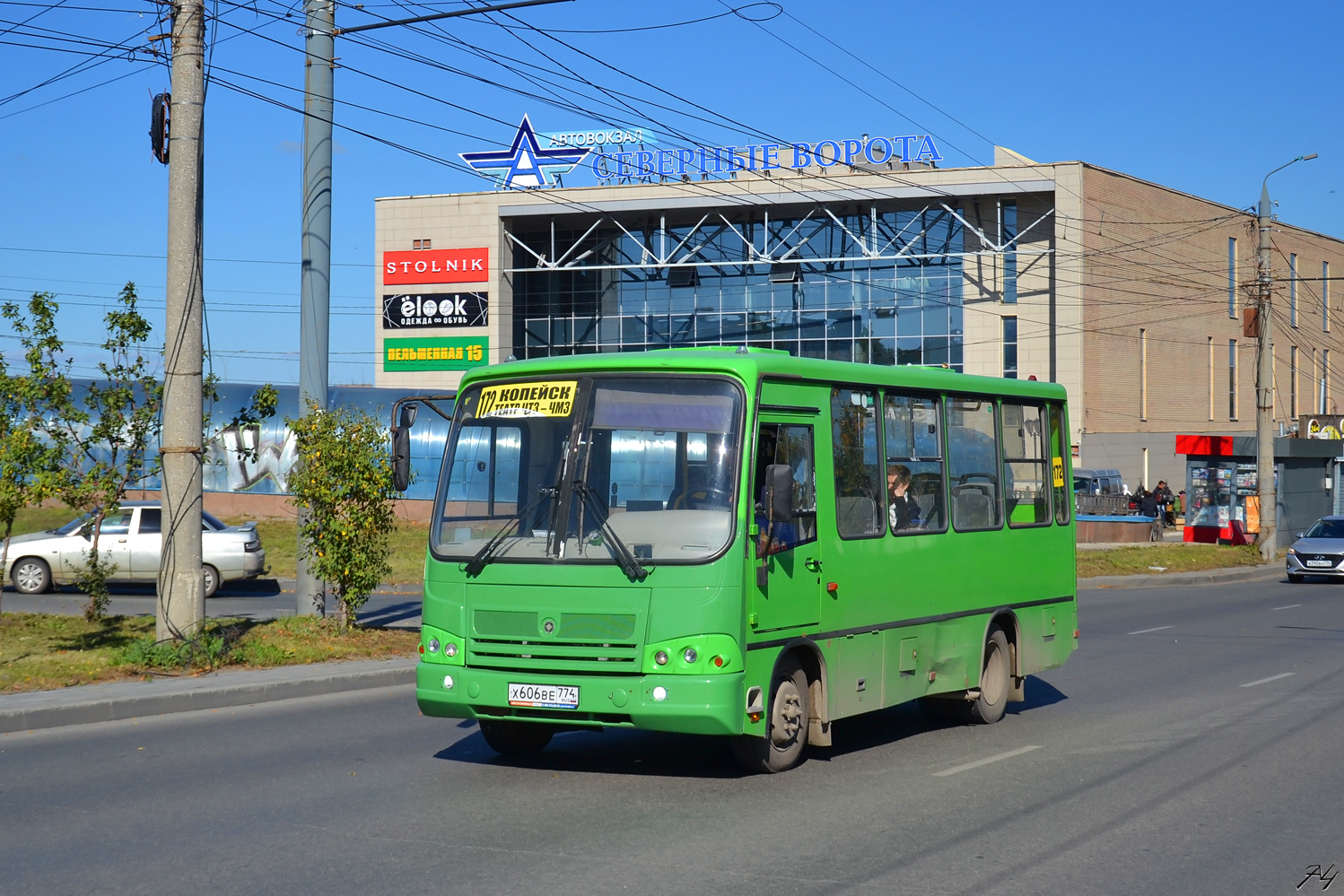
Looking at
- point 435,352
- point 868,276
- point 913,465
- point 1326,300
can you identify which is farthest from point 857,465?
point 1326,300

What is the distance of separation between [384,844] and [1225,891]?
4.02 metres

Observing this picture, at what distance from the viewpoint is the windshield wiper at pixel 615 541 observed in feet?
27.3

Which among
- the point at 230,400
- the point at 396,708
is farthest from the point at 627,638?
the point at 230,400

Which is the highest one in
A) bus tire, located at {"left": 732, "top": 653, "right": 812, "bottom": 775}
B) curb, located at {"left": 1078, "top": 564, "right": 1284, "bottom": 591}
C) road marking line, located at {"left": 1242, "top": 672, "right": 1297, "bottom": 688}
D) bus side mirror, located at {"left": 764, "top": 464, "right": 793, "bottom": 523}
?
bus side mirror, located at {"left": 764, "top": 464, "right": 793, "bottom": 523}

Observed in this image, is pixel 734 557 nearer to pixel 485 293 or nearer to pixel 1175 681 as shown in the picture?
pixel 1175 681

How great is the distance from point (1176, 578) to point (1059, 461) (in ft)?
71.0

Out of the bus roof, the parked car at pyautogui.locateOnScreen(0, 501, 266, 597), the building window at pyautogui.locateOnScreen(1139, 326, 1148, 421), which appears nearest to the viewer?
the bus roof

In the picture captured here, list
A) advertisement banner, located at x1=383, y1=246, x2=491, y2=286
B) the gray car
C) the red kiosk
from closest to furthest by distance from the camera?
the gray car
the red kiosk
advertisement banner, located at x1=383, y1=246, x2=491, y2=286

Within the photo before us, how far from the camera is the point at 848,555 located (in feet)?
31.3

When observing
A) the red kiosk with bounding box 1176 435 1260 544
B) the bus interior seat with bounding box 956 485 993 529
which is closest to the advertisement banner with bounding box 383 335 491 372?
the red kiosk with bounding box 1176 435 1260 544

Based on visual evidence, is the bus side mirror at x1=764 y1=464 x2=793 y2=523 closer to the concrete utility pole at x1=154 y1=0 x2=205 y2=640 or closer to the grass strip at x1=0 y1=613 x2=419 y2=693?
the concrete utility pole at x1=154 y1=0 x2=205 y2=640

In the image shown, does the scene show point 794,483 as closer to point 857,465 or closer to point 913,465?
point 857,465

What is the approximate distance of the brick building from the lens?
5897 cm

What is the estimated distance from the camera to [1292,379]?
74375 mm
